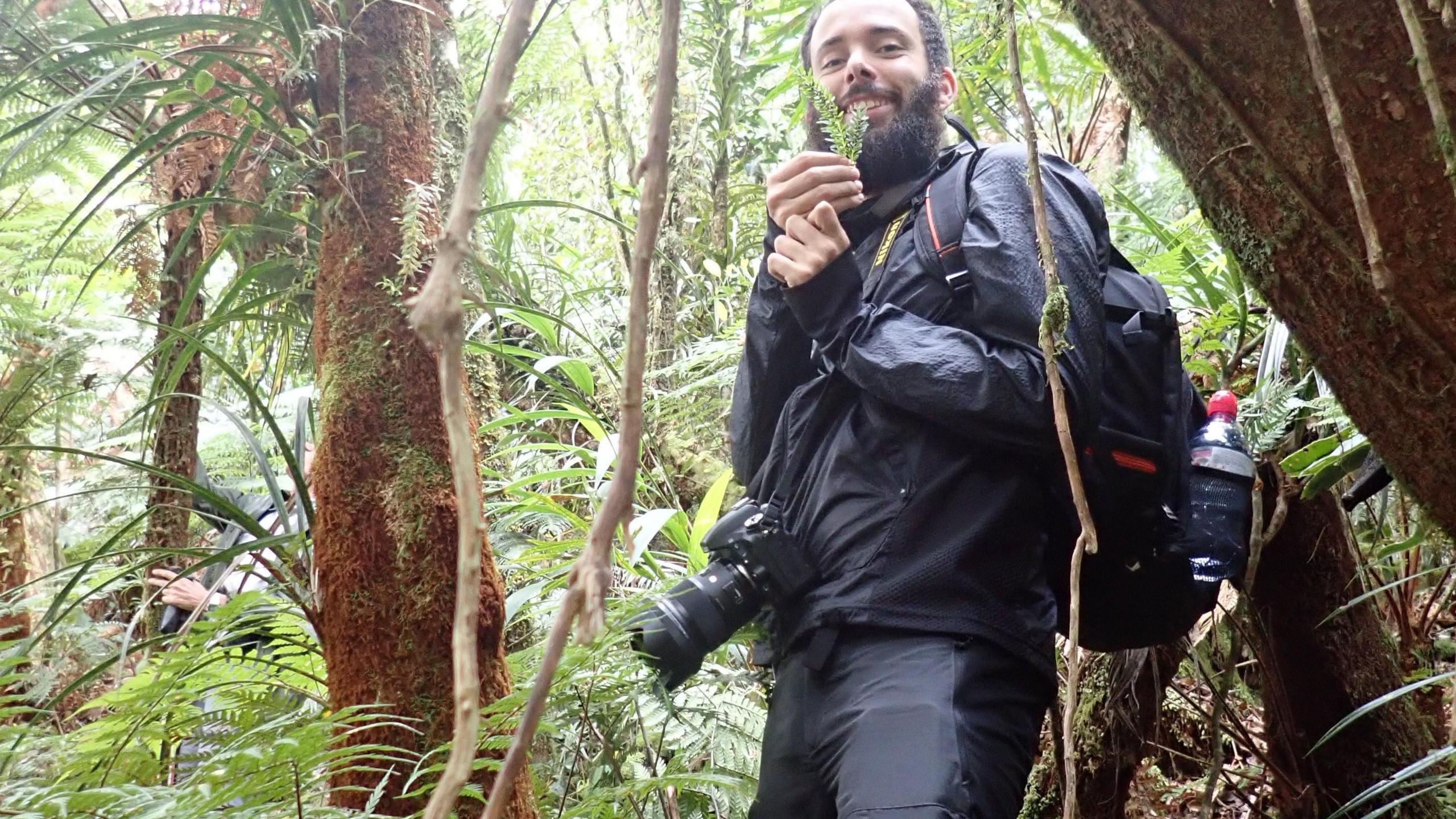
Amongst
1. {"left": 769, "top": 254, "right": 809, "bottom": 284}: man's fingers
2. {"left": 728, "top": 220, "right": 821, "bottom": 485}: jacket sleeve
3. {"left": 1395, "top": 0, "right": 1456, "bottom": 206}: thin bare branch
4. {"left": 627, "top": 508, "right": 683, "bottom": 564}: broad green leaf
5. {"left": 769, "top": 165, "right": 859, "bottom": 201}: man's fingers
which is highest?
{"left": 769, "top": 165, "right": 859, "bottom": 201}: man's fingers

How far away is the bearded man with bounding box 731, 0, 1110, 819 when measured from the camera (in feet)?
5.40

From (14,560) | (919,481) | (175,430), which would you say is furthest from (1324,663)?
(14,560)

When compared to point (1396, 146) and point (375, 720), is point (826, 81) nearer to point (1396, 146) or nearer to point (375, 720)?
point (1396, 146)

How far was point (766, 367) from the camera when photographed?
2.15 metres

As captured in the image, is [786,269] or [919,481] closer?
[919,481]

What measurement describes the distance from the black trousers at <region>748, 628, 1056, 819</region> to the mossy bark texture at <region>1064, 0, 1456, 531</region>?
706mm

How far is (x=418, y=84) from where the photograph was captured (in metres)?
1.71

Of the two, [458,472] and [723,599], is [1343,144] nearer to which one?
[458,472]

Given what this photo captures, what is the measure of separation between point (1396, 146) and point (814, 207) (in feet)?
3.40

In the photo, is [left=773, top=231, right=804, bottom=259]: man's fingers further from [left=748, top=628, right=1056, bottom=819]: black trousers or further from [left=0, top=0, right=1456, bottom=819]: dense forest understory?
[left=748, top=628, right=1056, bottom=819]: black trousers

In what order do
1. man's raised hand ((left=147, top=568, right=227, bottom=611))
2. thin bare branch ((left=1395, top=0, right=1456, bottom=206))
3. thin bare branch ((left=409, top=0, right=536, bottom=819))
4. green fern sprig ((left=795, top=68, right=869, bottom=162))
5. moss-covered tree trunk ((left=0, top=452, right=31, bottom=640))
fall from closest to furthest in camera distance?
thin bare branch ((left=409, top=0, right=536, bottom=819)) → thin bare branch ((left=1395, top=0, right=1456, bottom=206)) → green fern sprig ((left=795, top=68, right=869, bottom=162)) → man's raised hand ((left=147, top=568, right=227, bottom=611)) → moss-covered tree trunk ((left=0, top=452, right=31, bottom=640))

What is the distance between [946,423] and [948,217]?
1.49 ft

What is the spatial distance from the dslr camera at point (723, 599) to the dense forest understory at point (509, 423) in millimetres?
91

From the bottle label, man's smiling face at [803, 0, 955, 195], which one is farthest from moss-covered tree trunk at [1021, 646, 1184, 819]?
man's smiling face at [803, 0, 955, 195]
